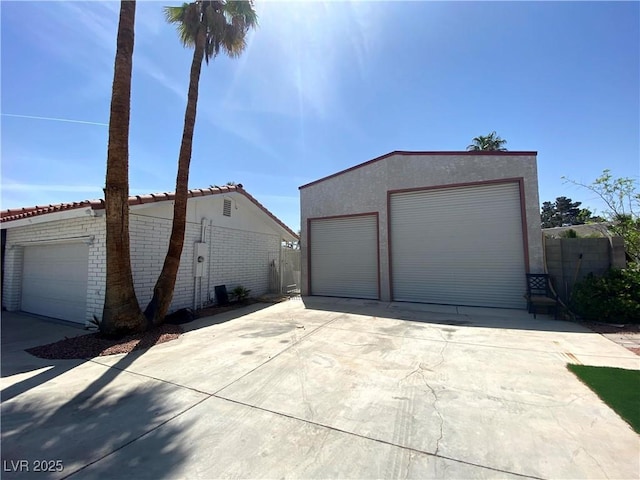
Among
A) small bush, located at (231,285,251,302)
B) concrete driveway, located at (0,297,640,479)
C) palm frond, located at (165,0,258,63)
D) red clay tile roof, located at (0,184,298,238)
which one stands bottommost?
concrete driveway, located at (0,297,640,479)

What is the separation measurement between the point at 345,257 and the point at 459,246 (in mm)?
4451

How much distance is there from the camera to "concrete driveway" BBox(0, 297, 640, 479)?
8.00 feet

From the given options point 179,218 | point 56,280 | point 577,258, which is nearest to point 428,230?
point 577,258

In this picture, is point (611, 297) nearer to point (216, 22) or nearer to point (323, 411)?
point (323, 411)

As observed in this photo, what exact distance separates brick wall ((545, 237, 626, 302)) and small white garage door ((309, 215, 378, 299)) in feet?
18.4

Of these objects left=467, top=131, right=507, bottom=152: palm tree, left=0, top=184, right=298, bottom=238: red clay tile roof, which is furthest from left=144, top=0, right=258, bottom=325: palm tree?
left=467, top=131, right=507, bottom=152: palm tree

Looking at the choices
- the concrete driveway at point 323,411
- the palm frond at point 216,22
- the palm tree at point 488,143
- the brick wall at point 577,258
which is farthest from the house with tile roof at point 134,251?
the palm tree at point 488,143

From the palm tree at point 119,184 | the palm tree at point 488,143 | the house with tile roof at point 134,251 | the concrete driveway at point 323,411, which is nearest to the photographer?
the concrete driveway at point 323,411

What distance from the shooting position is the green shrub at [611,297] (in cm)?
701

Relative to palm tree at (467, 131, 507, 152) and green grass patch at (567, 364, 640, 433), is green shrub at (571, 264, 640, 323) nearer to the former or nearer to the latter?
green grass patch at (567, 364, 640, 433)

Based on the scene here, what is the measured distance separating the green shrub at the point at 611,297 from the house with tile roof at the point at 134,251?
1123 cm

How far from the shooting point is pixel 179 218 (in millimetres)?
7289

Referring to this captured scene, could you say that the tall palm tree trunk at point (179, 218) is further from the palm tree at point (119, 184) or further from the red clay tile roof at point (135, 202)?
the red clay tile roof at point (135, 202)

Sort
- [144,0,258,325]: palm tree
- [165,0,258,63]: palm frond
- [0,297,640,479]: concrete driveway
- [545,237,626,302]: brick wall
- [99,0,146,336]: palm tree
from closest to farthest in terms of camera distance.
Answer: [0,297,640,479]: concrete driveway → [99,0,146,336]: palm tree → [144,0,258,325]: palm tree → [545,237,626,302]: brick wall → [165,0,258,63]: palm frond
